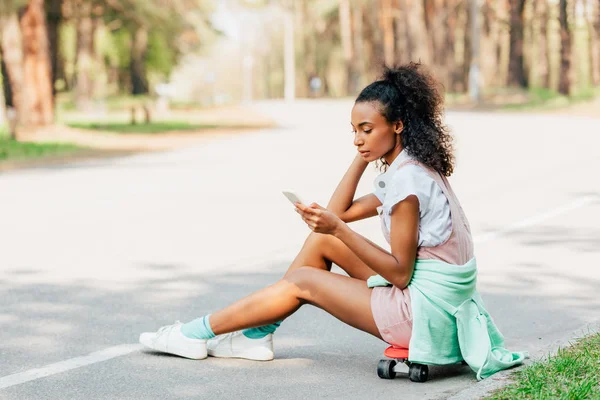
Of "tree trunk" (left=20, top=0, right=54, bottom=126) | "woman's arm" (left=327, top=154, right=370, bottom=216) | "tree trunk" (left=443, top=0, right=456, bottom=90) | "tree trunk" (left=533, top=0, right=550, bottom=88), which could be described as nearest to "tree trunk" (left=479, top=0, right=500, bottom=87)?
"tree trunk" (left=443, top=0, right=456, bottom=90)

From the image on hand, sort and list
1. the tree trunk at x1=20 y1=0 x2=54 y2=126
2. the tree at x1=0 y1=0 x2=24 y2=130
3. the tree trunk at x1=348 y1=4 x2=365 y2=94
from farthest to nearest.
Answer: the tree trunk at x1=348 y1=4 x2=365 y2=94 → the tree trunk at x1=20 y1=0 x2=54 y2=126 → the tree at x1=0 y1=0 x2=24 y2=130

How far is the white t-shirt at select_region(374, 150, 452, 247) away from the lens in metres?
5.29

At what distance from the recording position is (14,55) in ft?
89.4

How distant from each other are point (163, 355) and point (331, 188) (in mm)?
8777

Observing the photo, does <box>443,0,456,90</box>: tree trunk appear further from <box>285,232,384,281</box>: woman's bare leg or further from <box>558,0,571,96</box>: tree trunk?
<box>285,232,384,281</box>: woman's bare leg

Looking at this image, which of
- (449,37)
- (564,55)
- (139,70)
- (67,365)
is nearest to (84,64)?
(139,70)

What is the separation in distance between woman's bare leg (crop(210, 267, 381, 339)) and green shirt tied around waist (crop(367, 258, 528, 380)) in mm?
264

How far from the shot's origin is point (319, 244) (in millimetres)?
5746

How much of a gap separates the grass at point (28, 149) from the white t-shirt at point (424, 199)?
16885 mm

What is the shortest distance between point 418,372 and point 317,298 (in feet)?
1.94

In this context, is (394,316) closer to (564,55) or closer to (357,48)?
(564,55)

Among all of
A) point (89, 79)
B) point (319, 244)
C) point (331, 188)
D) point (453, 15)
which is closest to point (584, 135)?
point (331, 188)

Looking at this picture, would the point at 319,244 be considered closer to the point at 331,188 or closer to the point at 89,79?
the point at 331,188

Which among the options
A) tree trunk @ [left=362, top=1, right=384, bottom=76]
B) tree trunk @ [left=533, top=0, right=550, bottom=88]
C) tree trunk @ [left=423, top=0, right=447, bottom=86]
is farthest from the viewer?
tree trunk @ [left=362, top=1, right=384, bottom=76]
